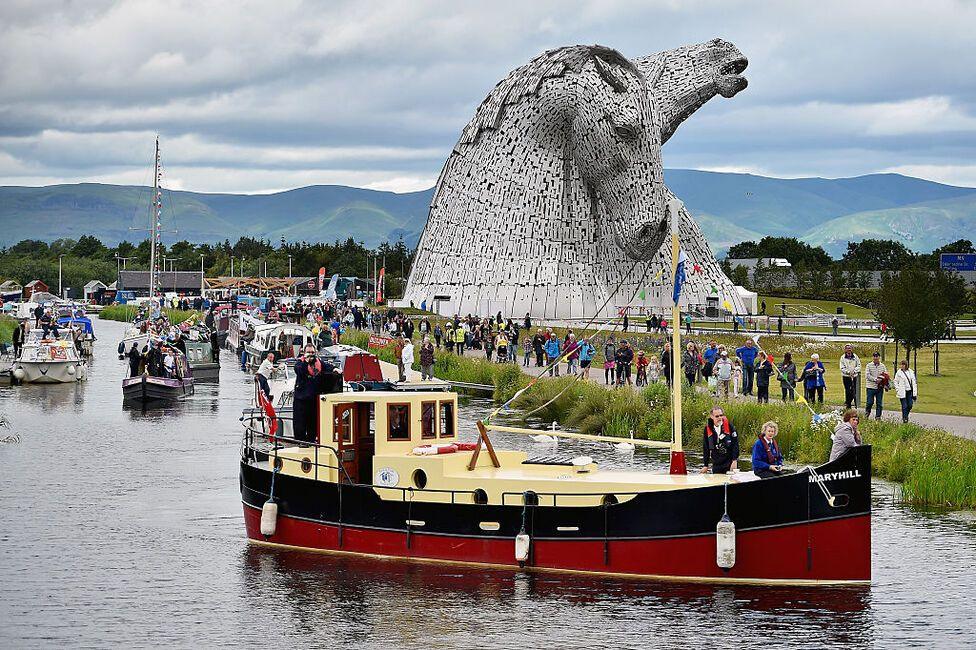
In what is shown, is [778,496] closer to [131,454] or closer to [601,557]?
[601,557]

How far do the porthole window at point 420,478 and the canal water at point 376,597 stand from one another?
1.60 meters

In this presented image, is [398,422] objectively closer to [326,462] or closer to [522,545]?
[326,462]

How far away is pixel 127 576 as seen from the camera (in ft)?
88.1

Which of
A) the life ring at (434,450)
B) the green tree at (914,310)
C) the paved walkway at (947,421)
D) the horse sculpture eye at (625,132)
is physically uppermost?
the horse sculpture eye at (625,132)

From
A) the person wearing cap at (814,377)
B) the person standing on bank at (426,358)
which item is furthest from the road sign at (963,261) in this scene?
the person wearing cap at (814,377)

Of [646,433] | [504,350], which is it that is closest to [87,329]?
[504,350]

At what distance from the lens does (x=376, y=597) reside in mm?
24734

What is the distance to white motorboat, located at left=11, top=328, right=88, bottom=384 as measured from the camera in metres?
68.4

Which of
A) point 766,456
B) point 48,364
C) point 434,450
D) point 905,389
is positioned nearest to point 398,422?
point 434,450

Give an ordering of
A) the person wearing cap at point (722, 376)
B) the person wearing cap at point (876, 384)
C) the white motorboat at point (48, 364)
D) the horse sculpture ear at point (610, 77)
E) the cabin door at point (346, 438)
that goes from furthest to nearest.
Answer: the horse sculpture ear at point (610, 77), the white motorboat at point (48, 364), the person wearing cap at point (722, 376), the person wearing cap at point (876, 384), the cabin door at point (346, 438)

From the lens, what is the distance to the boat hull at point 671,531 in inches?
914

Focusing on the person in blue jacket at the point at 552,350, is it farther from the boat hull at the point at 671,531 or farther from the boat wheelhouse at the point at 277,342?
the boat hull at the point at 671,531

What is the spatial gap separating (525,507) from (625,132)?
68.8 metres

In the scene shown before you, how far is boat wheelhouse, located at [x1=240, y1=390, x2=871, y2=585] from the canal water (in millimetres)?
423
